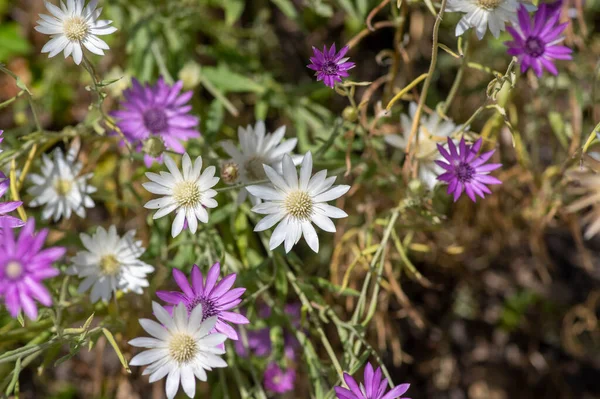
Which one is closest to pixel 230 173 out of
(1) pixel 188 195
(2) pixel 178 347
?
(1) pixel 188 195

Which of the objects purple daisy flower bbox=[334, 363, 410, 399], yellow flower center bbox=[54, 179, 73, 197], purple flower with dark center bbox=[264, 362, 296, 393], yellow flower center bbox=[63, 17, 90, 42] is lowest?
purple daisy flower bbox=[334, 363, 410, 399]

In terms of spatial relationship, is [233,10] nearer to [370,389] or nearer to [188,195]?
[188,195]

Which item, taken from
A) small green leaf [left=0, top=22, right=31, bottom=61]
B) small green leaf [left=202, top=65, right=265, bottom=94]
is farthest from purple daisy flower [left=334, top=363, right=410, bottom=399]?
small green leaf [left=0, top=22, right=31, bottom=61]

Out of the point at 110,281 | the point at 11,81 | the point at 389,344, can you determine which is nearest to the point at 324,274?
the point at 389,344

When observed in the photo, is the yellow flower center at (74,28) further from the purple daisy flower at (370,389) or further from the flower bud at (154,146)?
the purple daisy flower at (370,389)

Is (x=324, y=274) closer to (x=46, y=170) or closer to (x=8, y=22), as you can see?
(x=46, y=170)

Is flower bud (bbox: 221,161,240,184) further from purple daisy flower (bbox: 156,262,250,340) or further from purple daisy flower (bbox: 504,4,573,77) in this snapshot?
purple daisy flower (bbox: 504,4,573,77)
